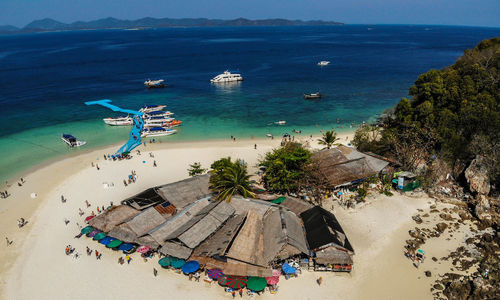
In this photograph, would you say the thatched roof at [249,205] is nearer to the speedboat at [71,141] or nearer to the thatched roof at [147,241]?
the thatched roof at [147,241]

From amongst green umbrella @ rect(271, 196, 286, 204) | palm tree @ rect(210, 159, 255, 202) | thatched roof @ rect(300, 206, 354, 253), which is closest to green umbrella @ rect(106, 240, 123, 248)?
palm tree @ rect(210, 159, 255, 202)

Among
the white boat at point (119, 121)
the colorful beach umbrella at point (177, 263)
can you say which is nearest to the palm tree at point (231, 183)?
the colorful beach umbrella at point (177, 263)

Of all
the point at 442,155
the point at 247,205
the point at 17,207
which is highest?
the point at 442,155

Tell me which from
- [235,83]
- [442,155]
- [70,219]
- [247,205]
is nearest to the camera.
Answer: [247,205]

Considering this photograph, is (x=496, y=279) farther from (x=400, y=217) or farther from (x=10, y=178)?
(x=10, y=178)

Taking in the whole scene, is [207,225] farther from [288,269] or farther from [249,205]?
[288,269]

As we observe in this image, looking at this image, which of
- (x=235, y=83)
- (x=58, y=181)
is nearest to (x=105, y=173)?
Result: (x=58, y=181)

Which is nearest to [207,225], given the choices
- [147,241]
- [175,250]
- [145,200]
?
[175,250]
